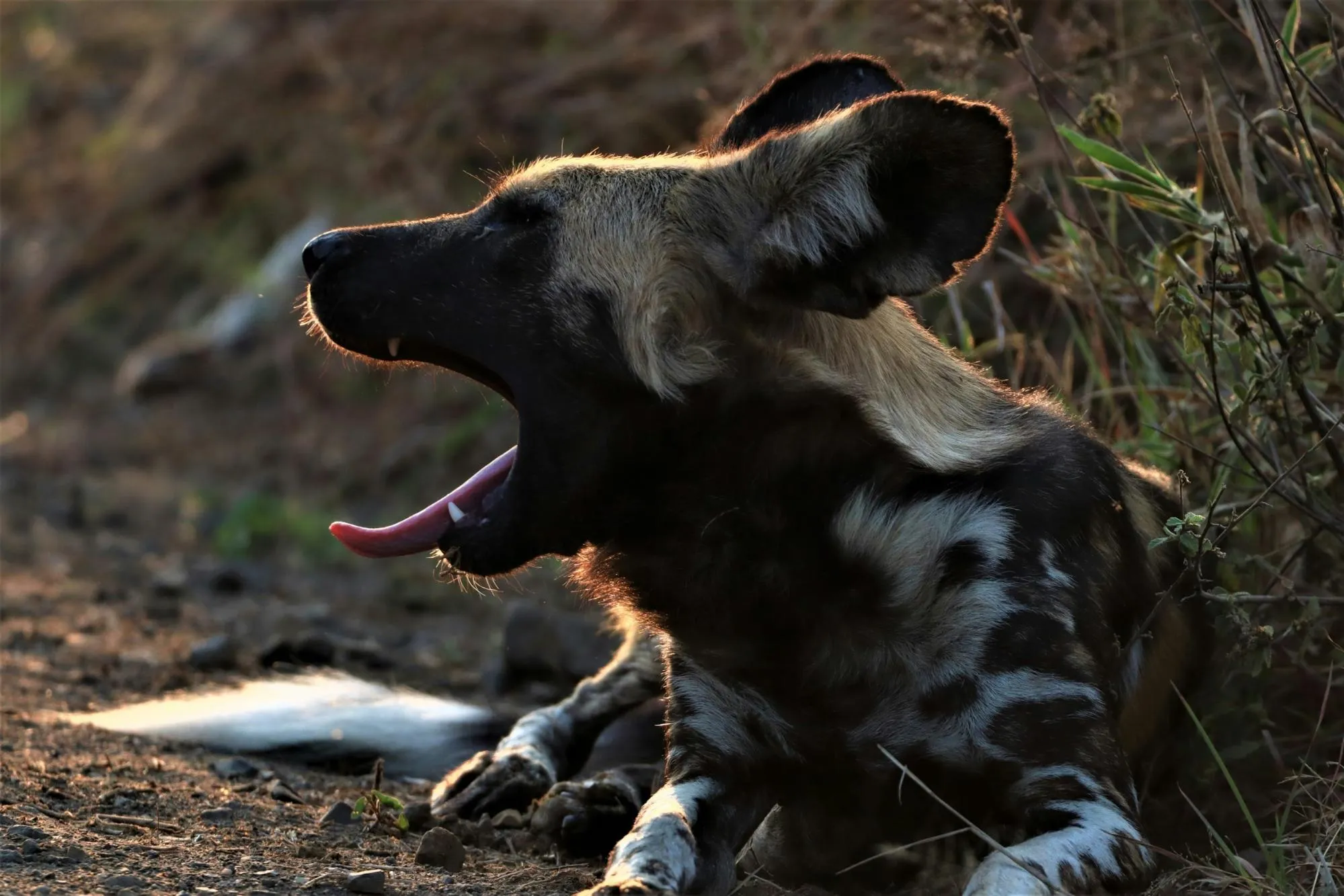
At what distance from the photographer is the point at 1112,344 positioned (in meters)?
4.26

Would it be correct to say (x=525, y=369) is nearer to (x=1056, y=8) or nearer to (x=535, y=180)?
(x=535, y=180)

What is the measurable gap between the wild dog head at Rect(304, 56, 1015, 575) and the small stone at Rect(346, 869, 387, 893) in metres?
0.55

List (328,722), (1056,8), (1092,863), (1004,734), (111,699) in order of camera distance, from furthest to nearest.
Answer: (1056,8) → (111,699) → (328,722) → (1004,734) → (1092,863)

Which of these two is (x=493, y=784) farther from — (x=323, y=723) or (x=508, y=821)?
(x=323, y=723)

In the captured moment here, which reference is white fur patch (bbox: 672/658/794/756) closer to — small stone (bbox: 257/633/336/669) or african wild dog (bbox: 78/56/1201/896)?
african wild dog (bbox: 78/56/1201/896)

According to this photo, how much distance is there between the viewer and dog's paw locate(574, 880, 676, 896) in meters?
2.48

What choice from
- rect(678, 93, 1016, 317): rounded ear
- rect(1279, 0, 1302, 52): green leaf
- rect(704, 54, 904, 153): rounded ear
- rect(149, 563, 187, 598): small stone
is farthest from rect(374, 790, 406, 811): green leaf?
rect(149, 563, 187, 598): small stone

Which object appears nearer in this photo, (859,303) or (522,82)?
(859,303)

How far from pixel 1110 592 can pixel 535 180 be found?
1231 mm

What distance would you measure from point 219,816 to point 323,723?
83 centimetres

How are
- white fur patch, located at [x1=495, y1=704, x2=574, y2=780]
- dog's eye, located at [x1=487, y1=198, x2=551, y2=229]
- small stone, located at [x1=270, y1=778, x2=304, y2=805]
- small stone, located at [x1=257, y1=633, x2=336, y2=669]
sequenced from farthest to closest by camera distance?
1. small stone, located at [x1=257, y1=633, x2=336, y2=669]
2. white fur patch, located at [x1=495, y1=704, x2=574, y2=780]
3. small stone, located at [x1=270, y1=778, x2=304, y2=805]
4. dog's eye, located at [x1=487, y1=198, x2=551, y2=229]

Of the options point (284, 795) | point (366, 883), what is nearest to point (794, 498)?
point (366, 883)

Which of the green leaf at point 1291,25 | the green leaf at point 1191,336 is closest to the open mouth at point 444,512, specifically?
the green leaf at point 1191,336

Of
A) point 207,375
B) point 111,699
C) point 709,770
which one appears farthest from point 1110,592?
point 207,375
